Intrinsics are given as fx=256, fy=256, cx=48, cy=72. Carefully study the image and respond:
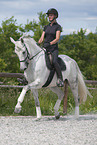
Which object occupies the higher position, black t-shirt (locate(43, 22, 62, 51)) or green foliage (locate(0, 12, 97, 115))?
black t-shirt (locate(43, 22, 62, 51))

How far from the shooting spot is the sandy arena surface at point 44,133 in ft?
15.9

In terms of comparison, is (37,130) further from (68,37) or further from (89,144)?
(68,37)

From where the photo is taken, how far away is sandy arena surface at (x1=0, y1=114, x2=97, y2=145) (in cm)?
486

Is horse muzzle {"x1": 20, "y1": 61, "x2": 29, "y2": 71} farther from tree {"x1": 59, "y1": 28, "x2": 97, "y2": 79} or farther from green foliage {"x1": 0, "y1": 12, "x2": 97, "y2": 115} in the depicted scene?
tree {"x1": 59, "y1": 28, "x2": 97, "y2": 79}

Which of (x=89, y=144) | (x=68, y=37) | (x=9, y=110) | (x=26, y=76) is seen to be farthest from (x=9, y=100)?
(x=68, y=37)

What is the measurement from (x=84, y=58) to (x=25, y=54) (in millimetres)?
37610

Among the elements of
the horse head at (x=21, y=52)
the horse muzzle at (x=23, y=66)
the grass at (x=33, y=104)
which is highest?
the horse head at (x=21, y=52)

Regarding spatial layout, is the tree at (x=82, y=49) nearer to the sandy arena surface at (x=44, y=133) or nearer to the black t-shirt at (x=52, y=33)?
the black t-shirt at (x=52, y=33)

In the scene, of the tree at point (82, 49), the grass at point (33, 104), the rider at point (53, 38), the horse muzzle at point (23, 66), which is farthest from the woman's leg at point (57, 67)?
the tree at point (82, 49)

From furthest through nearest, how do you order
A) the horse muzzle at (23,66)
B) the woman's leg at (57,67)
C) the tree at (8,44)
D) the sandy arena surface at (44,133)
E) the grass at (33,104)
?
the tree at (8,44) < the grass at (33,104) < the woman's leg at (57,67) < the horse muzzle at (23,66) < the sandy arena surface at (44,133)

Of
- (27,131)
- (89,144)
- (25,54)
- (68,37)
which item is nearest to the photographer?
(89,144)

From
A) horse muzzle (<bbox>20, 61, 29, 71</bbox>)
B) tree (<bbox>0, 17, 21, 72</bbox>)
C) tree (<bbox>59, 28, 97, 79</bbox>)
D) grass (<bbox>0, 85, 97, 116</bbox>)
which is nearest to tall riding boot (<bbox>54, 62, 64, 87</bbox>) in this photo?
horse muzzle (<bbox>20, 61, 29, 71</bbox>)

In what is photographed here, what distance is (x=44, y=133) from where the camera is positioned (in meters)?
5.61

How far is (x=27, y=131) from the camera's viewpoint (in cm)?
580
